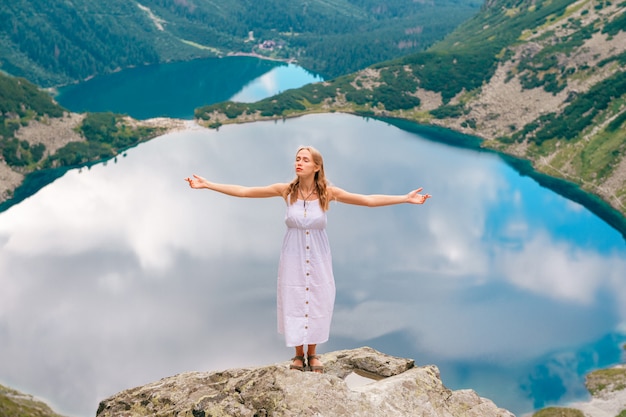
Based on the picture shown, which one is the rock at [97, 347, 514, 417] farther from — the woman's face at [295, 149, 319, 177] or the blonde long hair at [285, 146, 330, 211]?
the woman's face at [295, 149, 319, 177]

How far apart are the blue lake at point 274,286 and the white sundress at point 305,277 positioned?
2868 inches

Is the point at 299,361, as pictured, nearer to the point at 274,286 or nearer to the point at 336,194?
the point at 336,194

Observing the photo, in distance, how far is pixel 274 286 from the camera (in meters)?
112

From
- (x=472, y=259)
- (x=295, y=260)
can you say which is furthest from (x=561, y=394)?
(x=295, y=260)

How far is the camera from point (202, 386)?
18.4m

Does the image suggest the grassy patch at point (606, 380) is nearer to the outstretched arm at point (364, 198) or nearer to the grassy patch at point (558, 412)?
the grassy patch at point (558, 412)

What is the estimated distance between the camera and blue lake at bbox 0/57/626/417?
93125 mm

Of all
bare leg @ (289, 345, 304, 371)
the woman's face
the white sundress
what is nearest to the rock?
bare leg @ (289, 345, 304, 371)

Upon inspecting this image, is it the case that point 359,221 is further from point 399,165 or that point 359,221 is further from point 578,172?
point 578,172

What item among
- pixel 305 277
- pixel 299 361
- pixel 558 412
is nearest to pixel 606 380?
pixel 558 412

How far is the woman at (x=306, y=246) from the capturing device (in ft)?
59.6

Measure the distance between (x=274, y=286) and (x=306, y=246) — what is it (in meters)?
94.2

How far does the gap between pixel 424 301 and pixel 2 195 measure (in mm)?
125461

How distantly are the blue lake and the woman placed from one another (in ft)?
239
